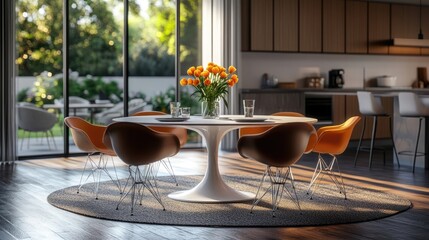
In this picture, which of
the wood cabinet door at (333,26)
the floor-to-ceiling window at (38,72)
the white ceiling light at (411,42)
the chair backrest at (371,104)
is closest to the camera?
the chair backrest at (371,104)

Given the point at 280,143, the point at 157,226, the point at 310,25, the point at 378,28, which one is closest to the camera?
the point at 157,226

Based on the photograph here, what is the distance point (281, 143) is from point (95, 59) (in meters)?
4.75

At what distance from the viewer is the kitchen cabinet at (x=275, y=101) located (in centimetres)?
1025

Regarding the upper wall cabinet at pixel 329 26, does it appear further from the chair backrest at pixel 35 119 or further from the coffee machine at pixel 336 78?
the chair backrest at pixel 35 119

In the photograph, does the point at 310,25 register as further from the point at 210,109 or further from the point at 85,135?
the point at 85,135

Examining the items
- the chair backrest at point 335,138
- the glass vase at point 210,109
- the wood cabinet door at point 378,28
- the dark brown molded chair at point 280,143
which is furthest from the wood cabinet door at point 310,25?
the dark brown molded chair at point 280,143

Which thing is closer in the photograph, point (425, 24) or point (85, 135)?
point (85, 135)

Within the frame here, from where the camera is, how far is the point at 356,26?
456 inches

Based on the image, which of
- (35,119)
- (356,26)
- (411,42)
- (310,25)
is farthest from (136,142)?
(411,42)

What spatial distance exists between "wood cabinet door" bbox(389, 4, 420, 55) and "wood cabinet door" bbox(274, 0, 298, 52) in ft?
7.04

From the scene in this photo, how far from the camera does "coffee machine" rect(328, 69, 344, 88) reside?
37.4 feet

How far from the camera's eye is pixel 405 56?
1273cm

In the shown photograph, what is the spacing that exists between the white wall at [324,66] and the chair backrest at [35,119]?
116 inches

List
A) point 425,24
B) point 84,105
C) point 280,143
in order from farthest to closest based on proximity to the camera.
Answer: point 425,24, point 84,105, point 280,143
